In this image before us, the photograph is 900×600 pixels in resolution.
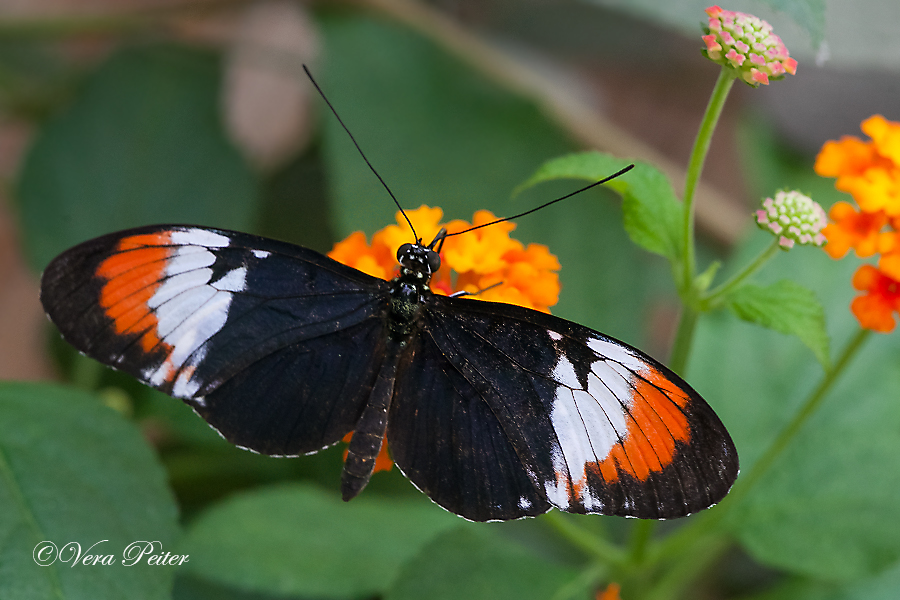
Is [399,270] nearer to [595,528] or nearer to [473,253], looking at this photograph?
[473,253]

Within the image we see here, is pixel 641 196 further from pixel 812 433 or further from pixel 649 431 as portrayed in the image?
pixel 812 433

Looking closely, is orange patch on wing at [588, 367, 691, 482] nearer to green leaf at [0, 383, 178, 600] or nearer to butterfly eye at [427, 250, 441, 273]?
butterfly eye at [427, 250, 441, 273]

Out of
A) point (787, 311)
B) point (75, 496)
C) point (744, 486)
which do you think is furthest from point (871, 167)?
point (75, 496)

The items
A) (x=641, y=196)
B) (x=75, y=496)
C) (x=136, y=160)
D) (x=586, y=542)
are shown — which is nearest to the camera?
(x=641, y=196)

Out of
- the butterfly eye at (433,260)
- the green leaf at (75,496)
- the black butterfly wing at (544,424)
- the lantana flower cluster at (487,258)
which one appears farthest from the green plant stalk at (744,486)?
the green leaf at (75,496)

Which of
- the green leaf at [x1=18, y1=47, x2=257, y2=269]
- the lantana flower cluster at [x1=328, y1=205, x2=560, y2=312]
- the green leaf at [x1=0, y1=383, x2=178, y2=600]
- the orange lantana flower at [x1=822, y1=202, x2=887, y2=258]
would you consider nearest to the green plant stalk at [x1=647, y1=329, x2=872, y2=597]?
the orange lantana flower at [x1=822, y1=202, x2=887, y2=258]
